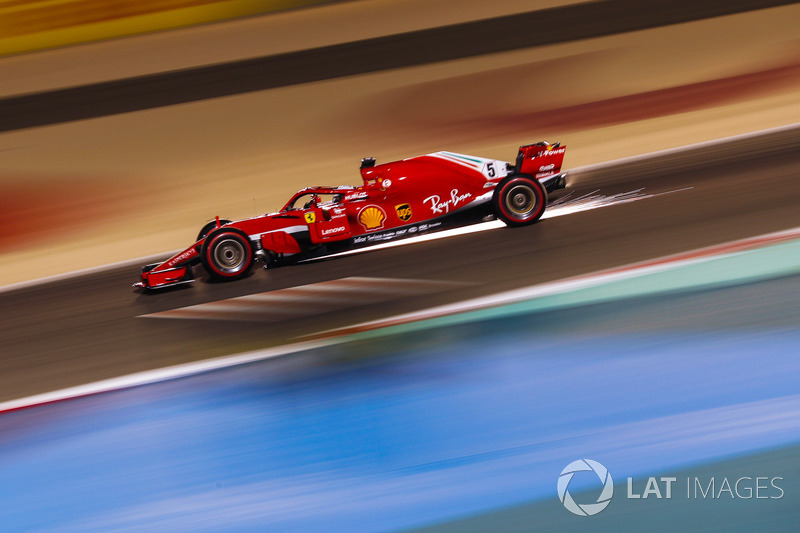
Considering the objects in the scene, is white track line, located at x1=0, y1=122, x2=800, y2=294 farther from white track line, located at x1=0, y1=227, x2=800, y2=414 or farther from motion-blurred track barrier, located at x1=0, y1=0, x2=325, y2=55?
motion-blurred track barrier, located at x1=0, y1=0, x2=325, y2=55

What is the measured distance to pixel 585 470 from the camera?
4.57 metres

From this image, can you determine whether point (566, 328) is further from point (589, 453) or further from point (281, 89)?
point (281, 89)

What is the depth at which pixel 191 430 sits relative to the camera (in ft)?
18.3

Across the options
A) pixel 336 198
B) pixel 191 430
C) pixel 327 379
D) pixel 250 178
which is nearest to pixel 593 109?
pixel 250 178

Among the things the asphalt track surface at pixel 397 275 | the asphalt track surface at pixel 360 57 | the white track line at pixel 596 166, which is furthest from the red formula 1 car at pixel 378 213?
the asphalt track surface at pixel 360 57

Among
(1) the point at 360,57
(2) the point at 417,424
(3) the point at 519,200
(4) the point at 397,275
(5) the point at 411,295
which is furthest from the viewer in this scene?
(1) the point at 360,57

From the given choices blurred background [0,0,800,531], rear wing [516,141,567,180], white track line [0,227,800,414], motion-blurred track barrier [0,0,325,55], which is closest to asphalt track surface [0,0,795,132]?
blurred background [0,0,800,531]

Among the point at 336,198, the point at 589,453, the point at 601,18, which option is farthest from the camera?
the point at 601,18

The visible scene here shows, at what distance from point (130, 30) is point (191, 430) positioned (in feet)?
46.6

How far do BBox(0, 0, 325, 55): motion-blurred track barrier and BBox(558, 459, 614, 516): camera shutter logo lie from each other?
15.6 metres

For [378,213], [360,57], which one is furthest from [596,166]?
[360,57]

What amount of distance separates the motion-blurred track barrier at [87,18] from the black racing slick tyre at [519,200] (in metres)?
12.0

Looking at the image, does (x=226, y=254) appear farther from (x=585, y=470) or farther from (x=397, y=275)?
(x=585, y=470)

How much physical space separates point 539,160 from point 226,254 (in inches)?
135
